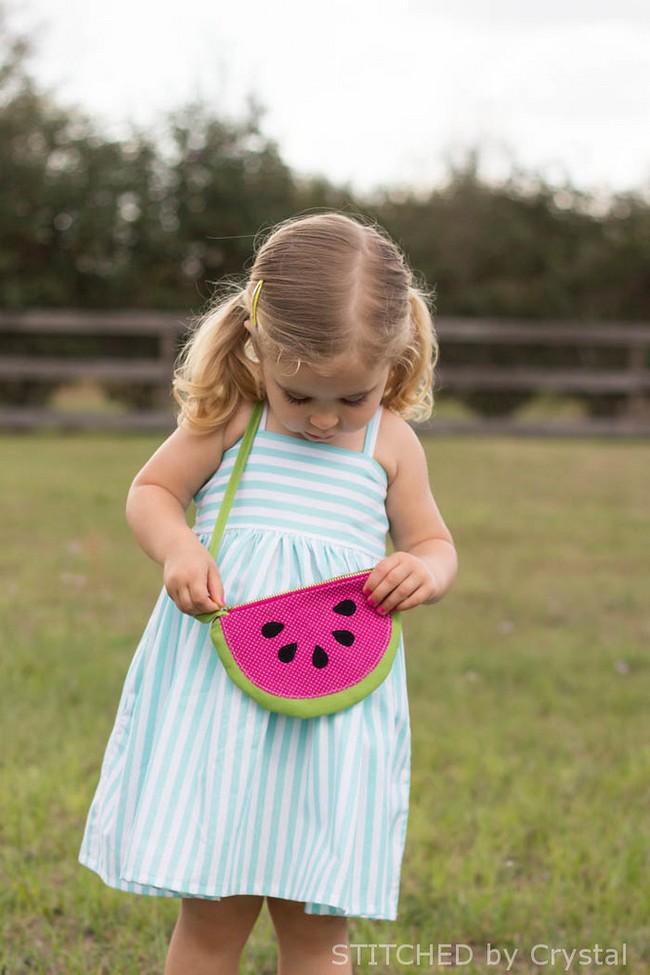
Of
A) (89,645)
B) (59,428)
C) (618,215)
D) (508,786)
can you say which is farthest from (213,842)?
(618,215)

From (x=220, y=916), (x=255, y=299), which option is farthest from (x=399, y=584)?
(x=220, y=916)

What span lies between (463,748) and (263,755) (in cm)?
179

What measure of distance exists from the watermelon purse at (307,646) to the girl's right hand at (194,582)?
26mm

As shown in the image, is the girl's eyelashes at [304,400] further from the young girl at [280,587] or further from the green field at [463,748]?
the green field at [463,748]

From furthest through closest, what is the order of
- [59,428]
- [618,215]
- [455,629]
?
[618,215], [59,428], [455,629]

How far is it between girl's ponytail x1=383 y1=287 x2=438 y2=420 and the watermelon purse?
376 mm

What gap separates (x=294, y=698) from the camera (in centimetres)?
182

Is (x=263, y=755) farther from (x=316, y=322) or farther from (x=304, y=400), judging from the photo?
(x=316, y=322)

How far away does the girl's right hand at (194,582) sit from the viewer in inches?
71.4

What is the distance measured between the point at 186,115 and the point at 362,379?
517 inches

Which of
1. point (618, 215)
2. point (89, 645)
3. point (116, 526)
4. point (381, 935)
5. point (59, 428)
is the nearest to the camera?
point (381, 935)

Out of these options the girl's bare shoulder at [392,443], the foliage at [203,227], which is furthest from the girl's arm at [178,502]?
the foliage at [203,227]

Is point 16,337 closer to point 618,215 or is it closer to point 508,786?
point 618,215

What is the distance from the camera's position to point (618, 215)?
1559 cm
